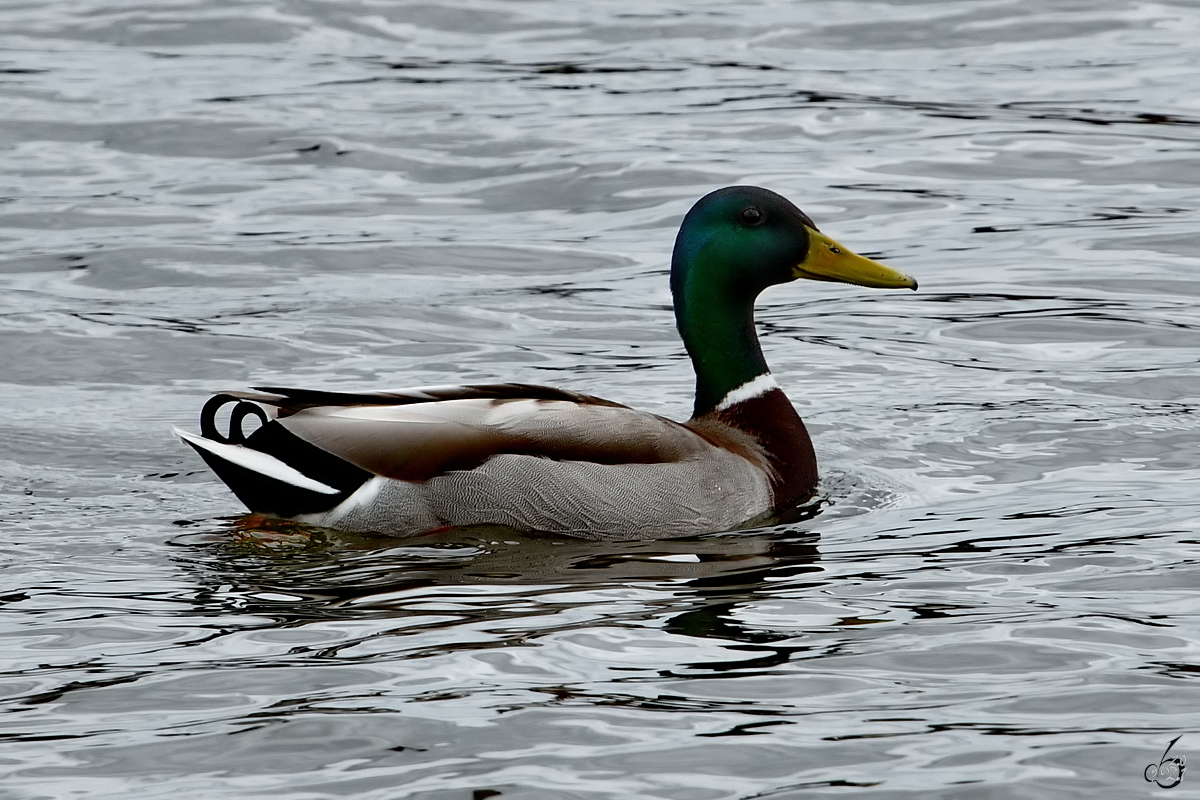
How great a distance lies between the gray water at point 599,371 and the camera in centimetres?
521

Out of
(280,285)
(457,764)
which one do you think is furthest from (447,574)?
(280,285)

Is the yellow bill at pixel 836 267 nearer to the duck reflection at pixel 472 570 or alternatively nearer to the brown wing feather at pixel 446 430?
the duck reflection at pixel 472 570

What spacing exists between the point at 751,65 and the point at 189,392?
8.38 metres

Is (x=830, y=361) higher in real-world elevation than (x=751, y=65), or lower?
lower

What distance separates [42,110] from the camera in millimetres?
16031

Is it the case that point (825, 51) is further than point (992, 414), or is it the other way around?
point (825, 51)

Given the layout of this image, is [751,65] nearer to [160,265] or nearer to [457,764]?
[160,265]
